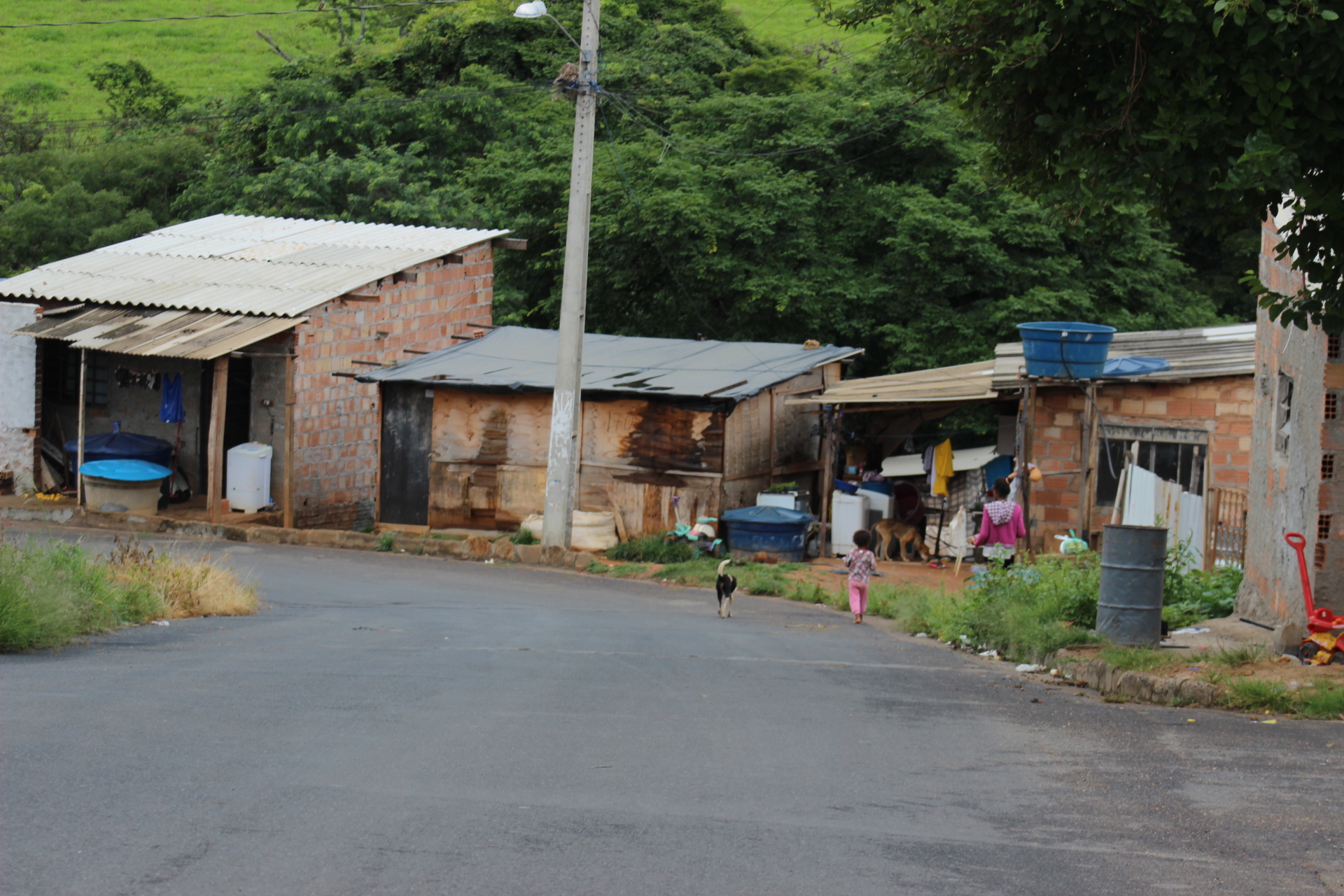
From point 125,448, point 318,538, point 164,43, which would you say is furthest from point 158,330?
point 164,43

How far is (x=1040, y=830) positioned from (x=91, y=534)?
18517 mm

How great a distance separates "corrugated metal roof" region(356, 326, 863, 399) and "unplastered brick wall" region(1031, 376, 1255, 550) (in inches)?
174

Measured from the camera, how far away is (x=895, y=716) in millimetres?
8242

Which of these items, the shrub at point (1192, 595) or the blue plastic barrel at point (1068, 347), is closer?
the shrub at point (1192, 595)

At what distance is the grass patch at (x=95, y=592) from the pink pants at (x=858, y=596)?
6390 millimetres

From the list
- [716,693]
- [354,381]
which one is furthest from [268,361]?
[716,693]

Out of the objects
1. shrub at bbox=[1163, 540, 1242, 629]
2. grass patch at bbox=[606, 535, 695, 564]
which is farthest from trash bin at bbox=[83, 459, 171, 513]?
shrub at bbox=[1163, 540, 1242, 629]

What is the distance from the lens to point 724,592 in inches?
570

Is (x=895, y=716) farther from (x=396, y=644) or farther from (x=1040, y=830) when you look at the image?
(x=396, y=644)

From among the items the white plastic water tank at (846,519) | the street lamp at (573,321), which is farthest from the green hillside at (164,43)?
the street lamp at (573,321)

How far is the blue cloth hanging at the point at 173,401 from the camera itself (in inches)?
971

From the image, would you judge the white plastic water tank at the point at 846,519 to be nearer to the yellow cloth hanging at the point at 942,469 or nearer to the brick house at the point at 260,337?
the yellow cloth hanging at the point at 942,469

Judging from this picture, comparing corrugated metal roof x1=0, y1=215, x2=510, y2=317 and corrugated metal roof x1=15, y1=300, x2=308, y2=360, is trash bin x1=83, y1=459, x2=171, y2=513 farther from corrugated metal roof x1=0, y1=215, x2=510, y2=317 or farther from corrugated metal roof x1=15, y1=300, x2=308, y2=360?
corrugated metal roof x1=0, y1=215, x2=510, y2=317

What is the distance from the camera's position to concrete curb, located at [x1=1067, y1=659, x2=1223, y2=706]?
29.0 feet
